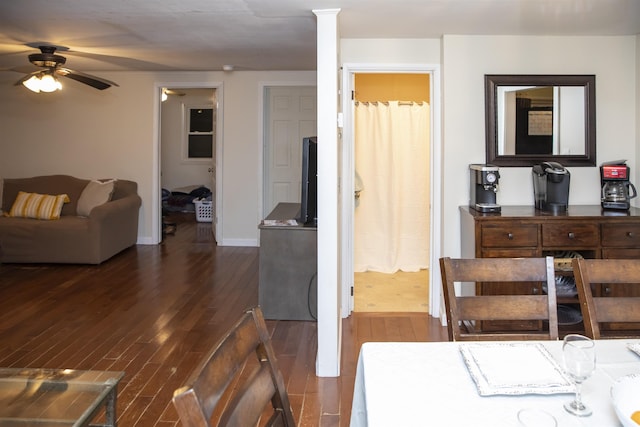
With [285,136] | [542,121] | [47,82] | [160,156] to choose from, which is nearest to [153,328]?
[47,82]

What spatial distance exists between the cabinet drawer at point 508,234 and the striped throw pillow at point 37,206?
470cm

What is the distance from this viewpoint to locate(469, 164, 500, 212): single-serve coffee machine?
11.0 feet

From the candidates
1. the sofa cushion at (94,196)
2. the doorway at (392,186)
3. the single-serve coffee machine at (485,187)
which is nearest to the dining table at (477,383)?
the single-serve coffee machine at (485,187)

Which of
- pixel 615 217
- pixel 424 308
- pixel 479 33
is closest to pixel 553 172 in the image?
pixel 615 217

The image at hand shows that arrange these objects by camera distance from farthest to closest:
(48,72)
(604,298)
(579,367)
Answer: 1. (48,72)
2. (604,298)
3. (579,367)

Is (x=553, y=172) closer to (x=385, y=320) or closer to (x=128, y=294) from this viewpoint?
(x=385, y=320)

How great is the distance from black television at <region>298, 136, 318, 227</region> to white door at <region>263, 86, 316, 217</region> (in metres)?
A: 2.59

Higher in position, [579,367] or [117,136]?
[117,136]

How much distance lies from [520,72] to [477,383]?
9.94 feet

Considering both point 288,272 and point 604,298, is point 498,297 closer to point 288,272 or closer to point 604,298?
point 604,298

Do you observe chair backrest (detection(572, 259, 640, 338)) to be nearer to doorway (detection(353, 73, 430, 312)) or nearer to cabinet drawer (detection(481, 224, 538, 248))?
cabinet drawer (detection(481, 224, 538, 248))

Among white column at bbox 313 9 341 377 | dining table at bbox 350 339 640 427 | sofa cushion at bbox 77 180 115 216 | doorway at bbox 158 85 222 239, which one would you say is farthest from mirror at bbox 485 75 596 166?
doorway at bbox 158 85 222 239

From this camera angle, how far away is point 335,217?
9.31 feet

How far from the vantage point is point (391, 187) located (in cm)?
541
